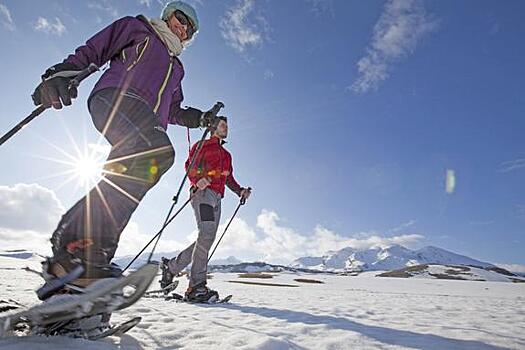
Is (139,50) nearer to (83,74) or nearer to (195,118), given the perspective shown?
(83,74)

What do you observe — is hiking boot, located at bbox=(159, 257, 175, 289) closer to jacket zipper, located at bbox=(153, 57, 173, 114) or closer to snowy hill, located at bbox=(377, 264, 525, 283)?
jacket zipper, located at bbox=(153, 57, 173, 114)

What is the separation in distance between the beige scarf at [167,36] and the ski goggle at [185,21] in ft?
0.70

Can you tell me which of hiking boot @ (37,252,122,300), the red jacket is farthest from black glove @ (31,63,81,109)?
the red jacket

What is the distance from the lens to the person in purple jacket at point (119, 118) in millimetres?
2131

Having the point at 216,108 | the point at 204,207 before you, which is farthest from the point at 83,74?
the point at 204,207

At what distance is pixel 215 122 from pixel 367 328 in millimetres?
2592

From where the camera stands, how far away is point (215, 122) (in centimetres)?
374

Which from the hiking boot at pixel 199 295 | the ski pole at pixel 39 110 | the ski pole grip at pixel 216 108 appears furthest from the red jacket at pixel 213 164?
the ski pole at pixel 39 110

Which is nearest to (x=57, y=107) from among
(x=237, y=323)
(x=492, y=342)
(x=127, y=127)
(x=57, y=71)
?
(x=57, y=71)

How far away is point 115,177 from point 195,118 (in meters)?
1.57

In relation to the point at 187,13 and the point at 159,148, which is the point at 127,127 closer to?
the point at 159,148

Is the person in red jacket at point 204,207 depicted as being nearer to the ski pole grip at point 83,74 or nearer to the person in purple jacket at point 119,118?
the person in purple jacket at point 119,118

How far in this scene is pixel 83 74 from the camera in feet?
8.38

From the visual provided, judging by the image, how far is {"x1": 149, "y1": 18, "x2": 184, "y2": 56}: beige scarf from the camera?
3.08 m
